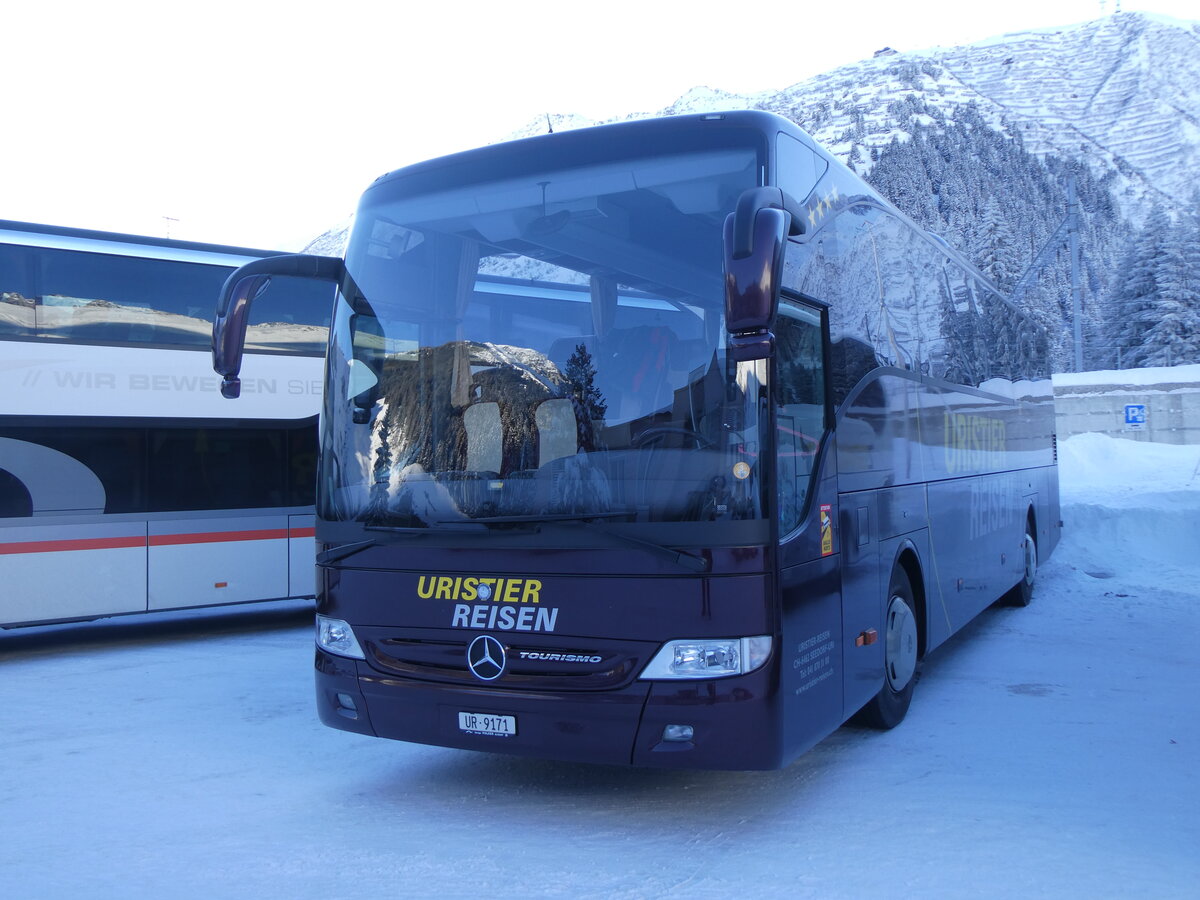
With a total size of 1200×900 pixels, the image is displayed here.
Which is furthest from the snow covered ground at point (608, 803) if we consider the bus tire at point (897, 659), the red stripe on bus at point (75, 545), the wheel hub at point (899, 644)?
the red stripe on bus at point (75, 545)

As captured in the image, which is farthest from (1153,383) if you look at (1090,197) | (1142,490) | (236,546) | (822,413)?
(1090,197)

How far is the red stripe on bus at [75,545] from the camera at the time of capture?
35.7 feet

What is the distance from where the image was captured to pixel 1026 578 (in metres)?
12.4

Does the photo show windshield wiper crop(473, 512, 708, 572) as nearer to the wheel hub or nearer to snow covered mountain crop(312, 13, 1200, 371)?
the wheel hub

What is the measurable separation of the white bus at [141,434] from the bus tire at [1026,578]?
7485mm

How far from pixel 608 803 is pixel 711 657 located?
A: 1.25m

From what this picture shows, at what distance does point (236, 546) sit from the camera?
1223 cm

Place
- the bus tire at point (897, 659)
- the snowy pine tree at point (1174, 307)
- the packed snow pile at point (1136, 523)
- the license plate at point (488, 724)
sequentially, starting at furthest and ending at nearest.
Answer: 1. the snowy pine tree at point (1174, 307)
2. the packed snow pile at point (1136, 523)
3. the bus tire at point (897, 659)
4. the license plate at point (488, 724)

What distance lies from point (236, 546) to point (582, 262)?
25.9 ft

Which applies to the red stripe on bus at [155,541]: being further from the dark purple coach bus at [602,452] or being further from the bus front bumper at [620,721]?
the bus front bumper at [620,721]

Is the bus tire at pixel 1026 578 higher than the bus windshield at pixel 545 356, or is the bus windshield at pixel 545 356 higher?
the bus windshield at pixel 545 356

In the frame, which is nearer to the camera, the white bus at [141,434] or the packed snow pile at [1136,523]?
the white bus at [141,434]

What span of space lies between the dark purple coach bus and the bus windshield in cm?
1

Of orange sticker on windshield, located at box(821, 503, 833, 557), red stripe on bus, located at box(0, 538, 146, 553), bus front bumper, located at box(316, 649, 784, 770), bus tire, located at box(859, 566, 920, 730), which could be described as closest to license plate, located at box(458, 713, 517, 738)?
bus front bumper, located at box(316, 649, 784, 770)
